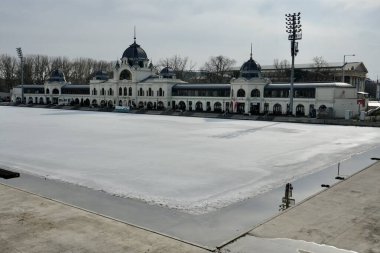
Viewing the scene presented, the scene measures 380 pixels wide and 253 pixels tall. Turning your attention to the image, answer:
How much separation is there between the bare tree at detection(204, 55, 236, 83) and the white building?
108ft

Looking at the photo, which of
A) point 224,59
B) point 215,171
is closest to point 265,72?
point 224,59

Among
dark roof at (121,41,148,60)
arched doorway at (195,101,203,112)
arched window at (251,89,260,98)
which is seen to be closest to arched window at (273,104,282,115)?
arched window at (251,89,260,98)

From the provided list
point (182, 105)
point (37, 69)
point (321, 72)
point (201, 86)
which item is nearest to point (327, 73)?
point (321, 72)

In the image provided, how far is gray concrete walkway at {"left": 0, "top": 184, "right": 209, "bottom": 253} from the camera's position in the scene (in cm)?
836

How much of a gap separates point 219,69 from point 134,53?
39.0m

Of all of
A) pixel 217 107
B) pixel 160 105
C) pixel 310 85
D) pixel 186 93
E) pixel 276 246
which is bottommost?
pixel 276 246

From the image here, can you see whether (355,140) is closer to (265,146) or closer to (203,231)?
(265,146)

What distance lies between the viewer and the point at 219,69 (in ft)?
386

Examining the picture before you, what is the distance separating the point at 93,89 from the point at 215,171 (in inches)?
3148

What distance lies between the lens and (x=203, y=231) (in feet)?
32.1

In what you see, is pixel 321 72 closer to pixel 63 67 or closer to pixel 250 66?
pixel 250 66

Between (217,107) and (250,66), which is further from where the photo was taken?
(217,107)

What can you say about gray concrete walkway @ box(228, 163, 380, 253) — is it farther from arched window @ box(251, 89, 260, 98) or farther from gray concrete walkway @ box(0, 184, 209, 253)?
arched window @ box(251, 89, 260, 98)

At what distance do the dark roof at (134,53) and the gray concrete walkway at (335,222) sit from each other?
7524 cm
